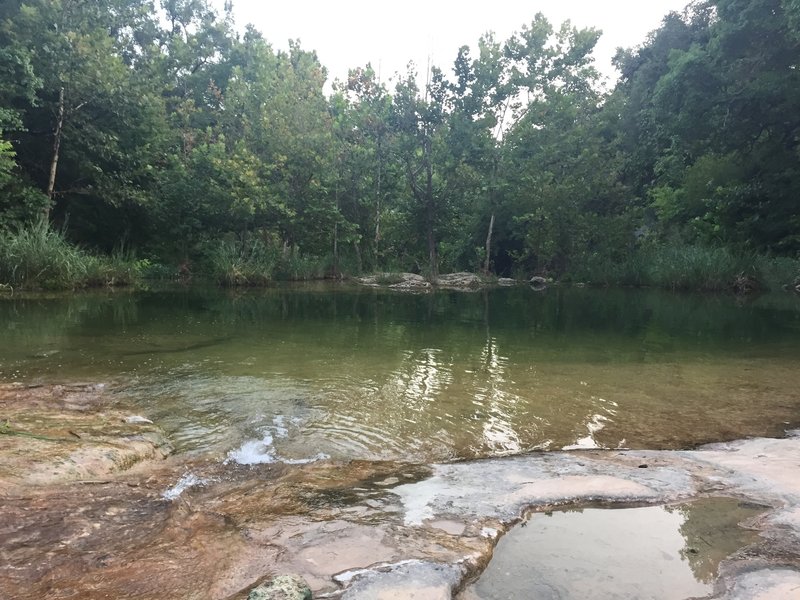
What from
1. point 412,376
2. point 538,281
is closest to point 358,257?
point 538,281

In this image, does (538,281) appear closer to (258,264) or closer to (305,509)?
(258,264)

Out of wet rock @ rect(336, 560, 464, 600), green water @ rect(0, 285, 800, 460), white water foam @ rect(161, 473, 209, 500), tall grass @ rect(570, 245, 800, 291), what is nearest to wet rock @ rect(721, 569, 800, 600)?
wet rock @ rect(336, 560, 464, 600)

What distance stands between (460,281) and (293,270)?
22.6 ft

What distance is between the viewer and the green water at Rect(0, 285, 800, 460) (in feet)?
11.5

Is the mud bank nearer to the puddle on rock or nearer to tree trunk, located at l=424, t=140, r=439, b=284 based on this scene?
the puddle on rock

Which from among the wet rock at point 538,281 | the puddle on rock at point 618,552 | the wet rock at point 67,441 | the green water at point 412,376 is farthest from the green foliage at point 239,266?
the puddle on rock at point 618,552

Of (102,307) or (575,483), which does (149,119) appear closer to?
(102,307)

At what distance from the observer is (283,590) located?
5.02 ft

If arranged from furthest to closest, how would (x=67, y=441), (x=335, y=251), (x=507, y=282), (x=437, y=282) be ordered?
(x=507, y=282) → (x=437, y=282) → (x=335, y=251) → (x=67, y=441)

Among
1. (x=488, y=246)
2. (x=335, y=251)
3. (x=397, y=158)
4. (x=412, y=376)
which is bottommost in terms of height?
(x=412, y=376)

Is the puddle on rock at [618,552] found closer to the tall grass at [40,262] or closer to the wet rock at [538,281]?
the tall grass at [40,262]

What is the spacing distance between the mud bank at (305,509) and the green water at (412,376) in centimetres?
38

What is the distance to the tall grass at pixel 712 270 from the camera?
18.0m

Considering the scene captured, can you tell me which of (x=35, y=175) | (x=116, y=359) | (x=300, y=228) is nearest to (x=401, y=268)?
(x=300, y=228)
